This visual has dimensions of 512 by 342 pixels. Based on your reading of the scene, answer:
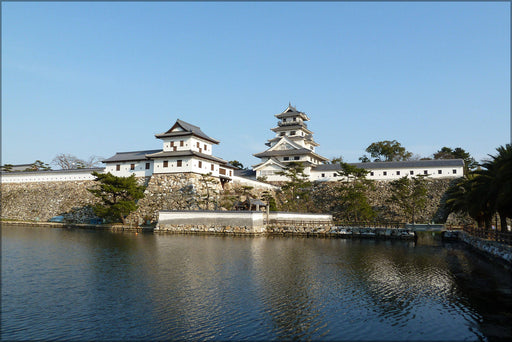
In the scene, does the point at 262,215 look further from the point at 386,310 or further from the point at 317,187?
the point at 386,310

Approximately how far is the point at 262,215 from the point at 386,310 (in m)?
26.5

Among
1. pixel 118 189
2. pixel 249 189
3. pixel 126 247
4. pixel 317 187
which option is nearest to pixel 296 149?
pixel 317 187

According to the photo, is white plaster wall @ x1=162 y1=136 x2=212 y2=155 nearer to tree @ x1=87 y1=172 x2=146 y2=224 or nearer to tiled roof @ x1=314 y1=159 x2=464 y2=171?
tree @ x1=87 y1=172 x2=146 y2=224

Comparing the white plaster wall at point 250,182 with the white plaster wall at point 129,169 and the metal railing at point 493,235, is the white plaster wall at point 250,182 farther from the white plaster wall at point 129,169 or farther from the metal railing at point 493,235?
the metal railing at point 493,235

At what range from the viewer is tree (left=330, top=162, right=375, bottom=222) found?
140ft

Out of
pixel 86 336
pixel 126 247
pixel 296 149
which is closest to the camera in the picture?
pixel 86 336

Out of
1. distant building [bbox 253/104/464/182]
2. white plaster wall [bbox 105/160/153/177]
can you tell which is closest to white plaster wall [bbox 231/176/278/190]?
distant building [bbox 253/104/464/182]

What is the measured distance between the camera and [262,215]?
38.6 metres

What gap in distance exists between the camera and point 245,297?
44.6 feet

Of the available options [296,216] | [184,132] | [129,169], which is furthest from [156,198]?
[296,216]

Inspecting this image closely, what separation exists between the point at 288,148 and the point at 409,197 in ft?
77.3

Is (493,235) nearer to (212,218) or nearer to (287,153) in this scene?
(212,218)

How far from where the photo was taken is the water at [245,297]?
10.4 meters

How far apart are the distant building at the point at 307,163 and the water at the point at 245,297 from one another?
99.5 ft
